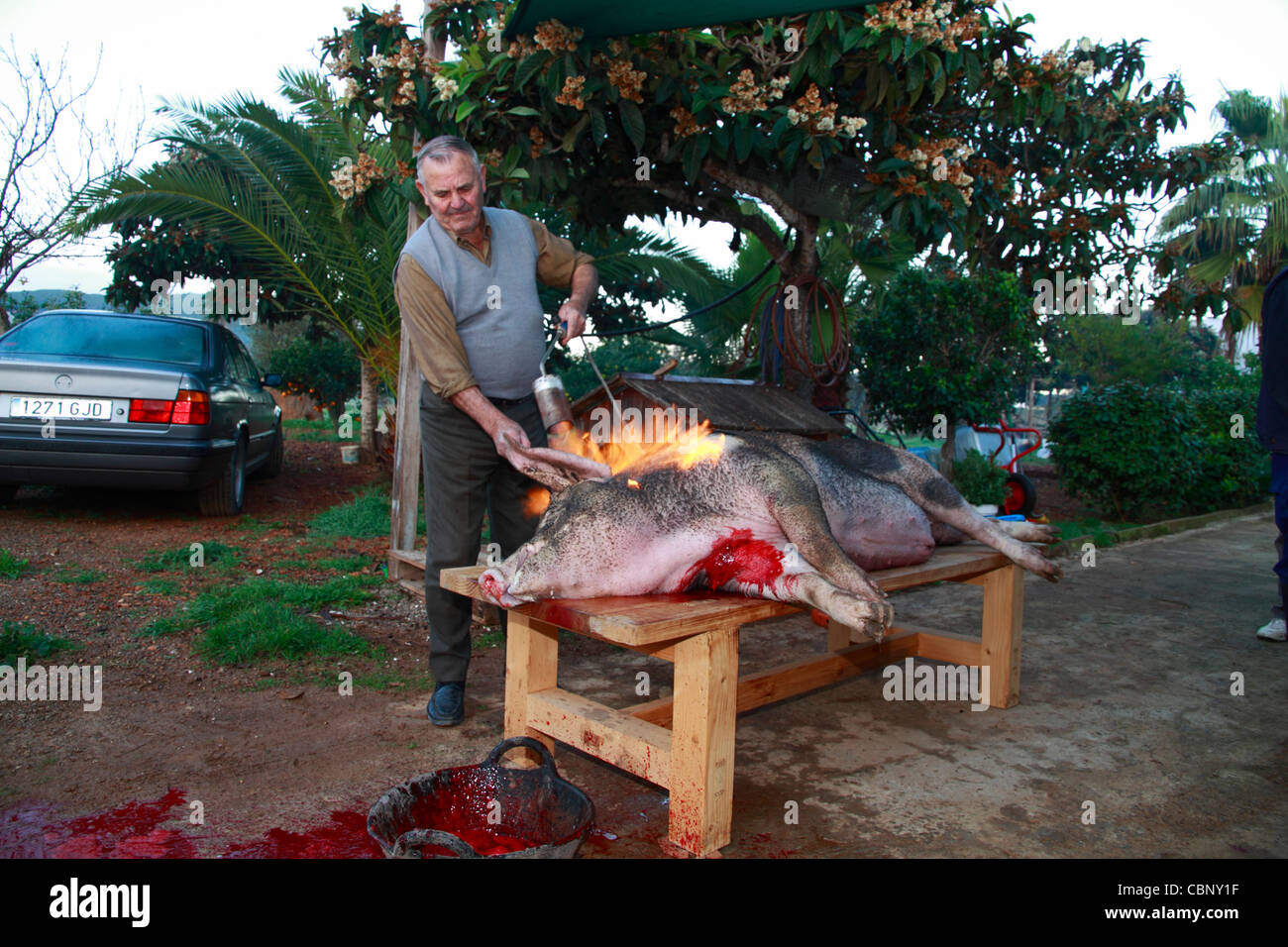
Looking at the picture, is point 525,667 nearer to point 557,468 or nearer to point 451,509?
point 557,468

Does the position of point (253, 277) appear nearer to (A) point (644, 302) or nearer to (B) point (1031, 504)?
(A) point (644, 302)

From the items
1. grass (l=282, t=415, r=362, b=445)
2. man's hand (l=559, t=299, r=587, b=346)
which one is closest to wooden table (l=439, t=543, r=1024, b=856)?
man's hand (l=559, t=299, r=587, b=346)

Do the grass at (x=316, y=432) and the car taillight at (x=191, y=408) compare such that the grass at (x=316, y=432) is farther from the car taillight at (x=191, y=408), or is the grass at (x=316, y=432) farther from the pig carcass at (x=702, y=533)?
the pig carcass at (x=702, y=533)

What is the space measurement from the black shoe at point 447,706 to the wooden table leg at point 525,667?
0.46 meters

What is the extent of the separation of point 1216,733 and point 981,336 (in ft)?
17.9

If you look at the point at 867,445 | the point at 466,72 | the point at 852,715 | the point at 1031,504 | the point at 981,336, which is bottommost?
the point at 852,715

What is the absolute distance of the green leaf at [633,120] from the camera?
14.6 feet

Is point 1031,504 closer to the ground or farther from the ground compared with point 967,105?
closer to the ground

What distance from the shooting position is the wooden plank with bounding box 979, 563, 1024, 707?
13.0 feet

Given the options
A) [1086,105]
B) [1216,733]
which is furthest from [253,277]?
[1216,733]

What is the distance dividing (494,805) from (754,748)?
1.18 metres

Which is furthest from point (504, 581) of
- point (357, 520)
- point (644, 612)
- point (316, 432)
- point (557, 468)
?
point (316, 432)

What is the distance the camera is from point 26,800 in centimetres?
282

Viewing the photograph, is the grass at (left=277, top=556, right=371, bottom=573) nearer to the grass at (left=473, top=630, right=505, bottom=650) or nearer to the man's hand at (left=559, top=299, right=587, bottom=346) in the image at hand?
the grass at (left=473, top=630, right=505, bottom=650)
